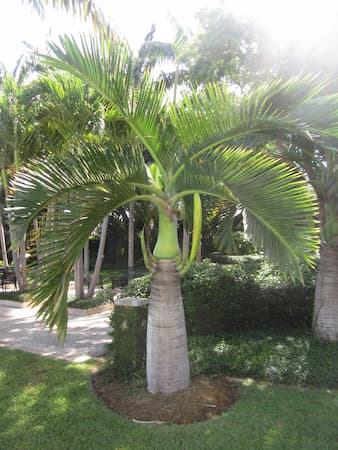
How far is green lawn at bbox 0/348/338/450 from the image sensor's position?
11.2 ft

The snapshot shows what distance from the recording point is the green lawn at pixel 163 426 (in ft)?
11.2

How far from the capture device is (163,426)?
Result: 146 inches

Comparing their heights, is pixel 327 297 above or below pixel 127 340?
above

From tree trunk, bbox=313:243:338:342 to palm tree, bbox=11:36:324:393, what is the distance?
112 inches

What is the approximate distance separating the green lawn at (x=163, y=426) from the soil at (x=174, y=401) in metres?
0.14

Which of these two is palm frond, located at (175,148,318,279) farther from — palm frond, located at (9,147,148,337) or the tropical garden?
palm frond, located at (9,147,148,337)

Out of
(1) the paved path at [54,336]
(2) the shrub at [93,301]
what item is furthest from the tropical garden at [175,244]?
(2) the shrub at [93,301]

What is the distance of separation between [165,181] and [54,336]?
4.97m

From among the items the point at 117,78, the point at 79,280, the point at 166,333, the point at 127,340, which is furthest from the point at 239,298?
the point at 79,280

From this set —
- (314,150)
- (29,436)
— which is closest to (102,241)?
(314,150)

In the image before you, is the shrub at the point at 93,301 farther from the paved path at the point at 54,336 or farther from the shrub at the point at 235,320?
the shrub at the point at 235,320

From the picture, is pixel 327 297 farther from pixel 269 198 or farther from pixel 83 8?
pixel 83 8

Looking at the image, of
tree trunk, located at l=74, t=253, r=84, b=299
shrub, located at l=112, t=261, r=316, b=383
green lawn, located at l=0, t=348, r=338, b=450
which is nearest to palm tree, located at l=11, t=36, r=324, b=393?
green lawn, located at l=0, t=348, r=338, b=450

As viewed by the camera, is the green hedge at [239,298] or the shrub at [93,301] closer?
the green hedge at [239,298]
